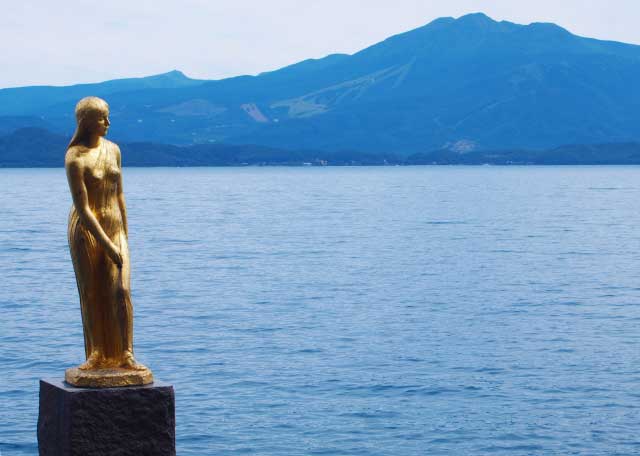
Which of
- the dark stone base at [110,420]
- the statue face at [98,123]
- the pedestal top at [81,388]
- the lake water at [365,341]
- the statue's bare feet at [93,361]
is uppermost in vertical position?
the statue face at [98,123]

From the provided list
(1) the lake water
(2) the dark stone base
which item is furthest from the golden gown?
(1) the lake water

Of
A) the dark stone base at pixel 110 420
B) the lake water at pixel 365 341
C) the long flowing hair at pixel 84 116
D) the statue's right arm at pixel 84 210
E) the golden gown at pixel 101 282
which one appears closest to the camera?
the dark stone base at pixel 110 420

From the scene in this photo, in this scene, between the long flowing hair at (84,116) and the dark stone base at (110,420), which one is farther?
the long flowing hair at (84,116)

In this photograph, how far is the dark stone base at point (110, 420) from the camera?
12.2 m

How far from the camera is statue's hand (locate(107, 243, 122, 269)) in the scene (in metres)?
12.5

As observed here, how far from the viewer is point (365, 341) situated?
43844 mm

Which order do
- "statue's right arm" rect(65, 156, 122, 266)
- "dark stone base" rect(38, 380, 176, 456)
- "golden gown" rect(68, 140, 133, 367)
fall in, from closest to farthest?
"dark stone base" rect(38, 380, 176, 456) → "statue's right arm" rect(65, 156, 122, 266) → "golden gown" rect(68, 140, 133, 367)

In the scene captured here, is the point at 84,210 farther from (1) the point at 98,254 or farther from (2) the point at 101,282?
(2) the point at 101,282

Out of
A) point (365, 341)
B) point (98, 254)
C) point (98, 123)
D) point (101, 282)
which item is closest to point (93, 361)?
point (101, 282)

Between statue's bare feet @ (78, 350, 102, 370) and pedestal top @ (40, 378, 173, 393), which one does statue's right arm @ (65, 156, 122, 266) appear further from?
pedestal top @ (40, 378, 173, 393)

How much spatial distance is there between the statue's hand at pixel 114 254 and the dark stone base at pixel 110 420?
4.17ft

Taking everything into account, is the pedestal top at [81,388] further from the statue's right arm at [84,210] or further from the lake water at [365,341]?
the lake water at [365,341]

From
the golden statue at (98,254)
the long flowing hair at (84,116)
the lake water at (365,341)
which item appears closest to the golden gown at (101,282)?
the golden statue at (98,254)

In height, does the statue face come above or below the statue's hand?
above
